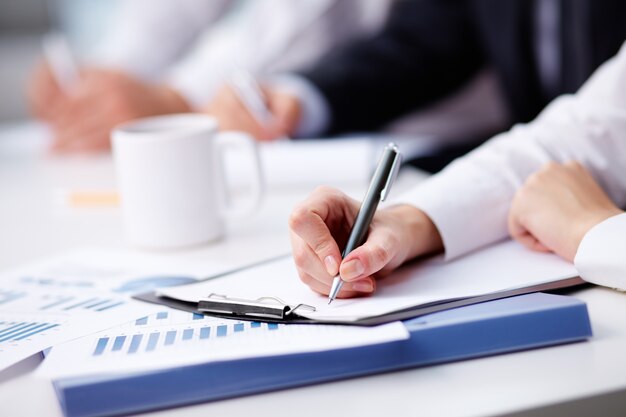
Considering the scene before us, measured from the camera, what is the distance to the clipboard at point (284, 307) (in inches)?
15.6

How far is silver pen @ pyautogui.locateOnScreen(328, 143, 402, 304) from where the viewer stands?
448 millimetres

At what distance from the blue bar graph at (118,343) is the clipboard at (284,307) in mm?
52

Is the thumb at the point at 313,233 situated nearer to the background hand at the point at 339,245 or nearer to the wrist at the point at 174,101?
the background hand at the point at 339,245

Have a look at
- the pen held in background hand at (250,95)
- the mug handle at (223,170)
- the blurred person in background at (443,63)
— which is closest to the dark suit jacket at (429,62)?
the blurred person in background at (443,63)

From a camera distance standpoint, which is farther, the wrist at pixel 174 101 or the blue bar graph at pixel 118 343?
the wrist at pixel 174 101

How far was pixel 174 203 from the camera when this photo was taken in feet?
2.10

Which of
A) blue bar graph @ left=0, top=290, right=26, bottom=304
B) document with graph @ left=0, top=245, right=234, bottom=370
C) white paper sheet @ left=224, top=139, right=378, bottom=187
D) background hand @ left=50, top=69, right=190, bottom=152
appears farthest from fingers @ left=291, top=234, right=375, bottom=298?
background hand @ left=50, top=69, right=190, bottom=152

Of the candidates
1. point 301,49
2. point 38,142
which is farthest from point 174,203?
point 301,49

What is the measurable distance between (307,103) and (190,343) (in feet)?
3.05

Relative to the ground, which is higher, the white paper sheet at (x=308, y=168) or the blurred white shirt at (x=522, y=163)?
the white paper sheet at (x=308, y=168)

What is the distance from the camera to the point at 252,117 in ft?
3.56

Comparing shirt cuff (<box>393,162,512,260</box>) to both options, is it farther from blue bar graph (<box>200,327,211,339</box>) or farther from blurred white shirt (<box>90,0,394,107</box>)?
blurred white shirt (<box>90,0,394,107</box>)

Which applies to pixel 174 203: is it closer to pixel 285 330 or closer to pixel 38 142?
pixel 285 330

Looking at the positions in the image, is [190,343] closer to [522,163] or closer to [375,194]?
[375,194]
